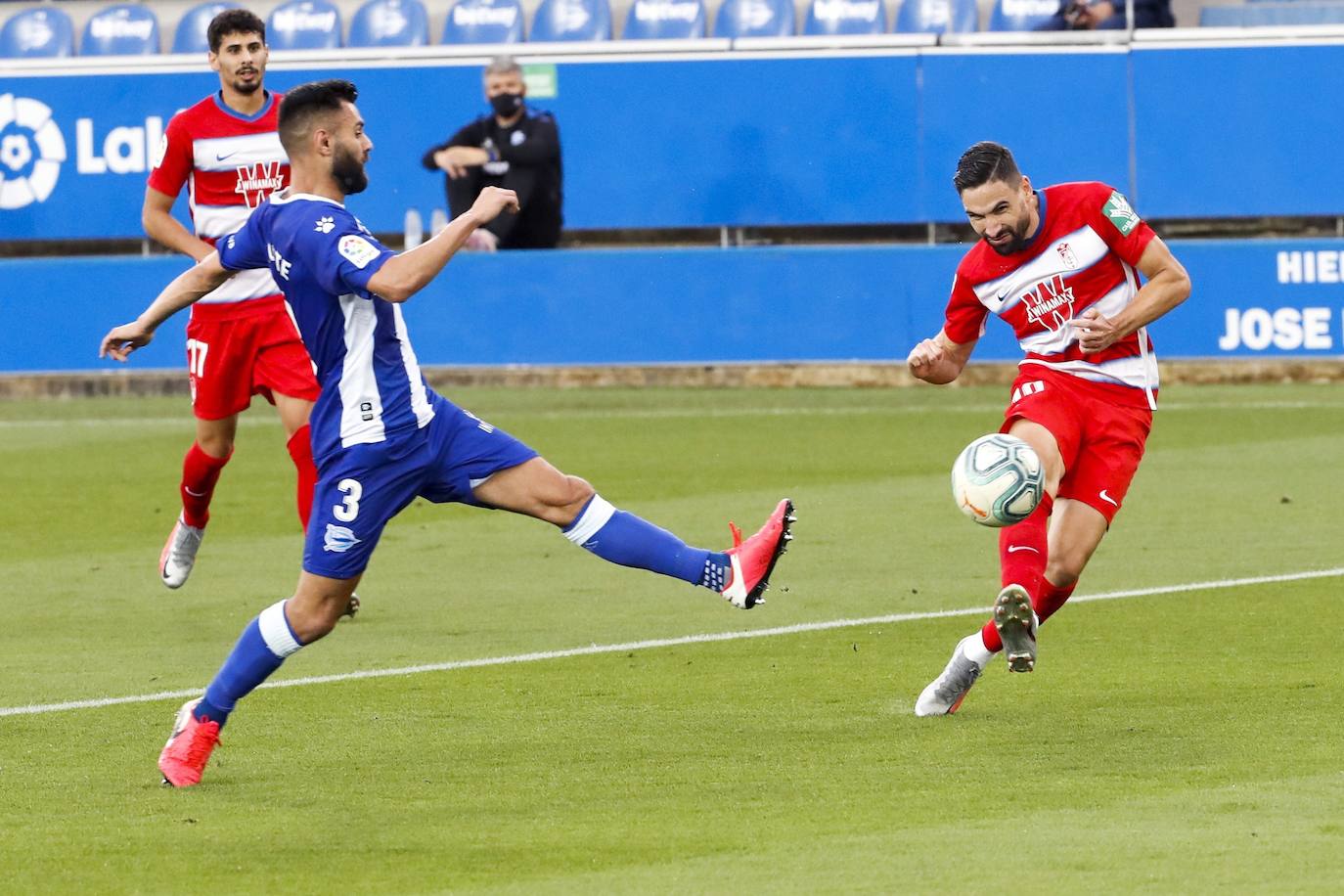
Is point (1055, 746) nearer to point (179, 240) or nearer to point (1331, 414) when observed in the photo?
point (179, 240)

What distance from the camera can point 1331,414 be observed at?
16.1 meters

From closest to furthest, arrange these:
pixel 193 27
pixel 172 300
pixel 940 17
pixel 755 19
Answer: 1. pixel 172 300
2. pixel 940 17
3. pixel 755 19
4. pixel 193 27

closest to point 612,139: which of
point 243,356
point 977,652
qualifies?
point 243,356

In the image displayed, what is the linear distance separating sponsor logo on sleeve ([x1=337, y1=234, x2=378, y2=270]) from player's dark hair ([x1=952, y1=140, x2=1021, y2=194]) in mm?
1932

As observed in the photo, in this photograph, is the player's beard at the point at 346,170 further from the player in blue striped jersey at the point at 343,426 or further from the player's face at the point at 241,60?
the player's face at the point at 241,60

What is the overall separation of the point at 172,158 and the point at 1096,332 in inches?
176

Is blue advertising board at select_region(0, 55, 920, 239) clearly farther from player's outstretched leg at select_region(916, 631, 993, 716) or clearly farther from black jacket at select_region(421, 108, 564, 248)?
player's outstretched leg at select_region(916, 631, 993, 716)

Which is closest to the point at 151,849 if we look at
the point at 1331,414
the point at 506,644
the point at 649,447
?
the point at 506,644

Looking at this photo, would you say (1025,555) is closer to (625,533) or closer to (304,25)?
(625,533)

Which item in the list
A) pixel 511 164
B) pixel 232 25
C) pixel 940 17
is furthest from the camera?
pixel 940 17

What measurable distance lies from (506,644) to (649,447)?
21.5 ft

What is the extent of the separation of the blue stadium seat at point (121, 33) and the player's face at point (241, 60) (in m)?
12.6

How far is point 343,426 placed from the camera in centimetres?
657

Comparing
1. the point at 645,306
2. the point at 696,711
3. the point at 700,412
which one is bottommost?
the point at 700,412
